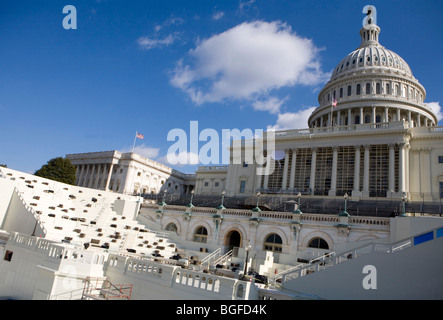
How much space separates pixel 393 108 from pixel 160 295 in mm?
70046

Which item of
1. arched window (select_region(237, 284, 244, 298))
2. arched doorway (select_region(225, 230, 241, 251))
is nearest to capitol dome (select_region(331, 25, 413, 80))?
arched doorway (select_region(225, 230, 241, 251))

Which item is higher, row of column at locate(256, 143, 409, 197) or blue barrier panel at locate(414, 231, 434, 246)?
row of column at locate(256, 143, 409, 197)

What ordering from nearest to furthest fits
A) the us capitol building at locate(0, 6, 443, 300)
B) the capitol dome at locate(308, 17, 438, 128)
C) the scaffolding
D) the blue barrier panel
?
the scaffolding → the us capitol building at locate(0, 6, 443, 300) → the blue barrier panel → the capitol dome at locate(308, 17, 438, 128)

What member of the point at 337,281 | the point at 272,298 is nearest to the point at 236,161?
the point at 337,281

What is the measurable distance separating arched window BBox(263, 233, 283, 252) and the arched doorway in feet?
13.1

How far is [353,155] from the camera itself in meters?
54.5

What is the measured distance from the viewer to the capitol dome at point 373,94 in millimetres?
70375

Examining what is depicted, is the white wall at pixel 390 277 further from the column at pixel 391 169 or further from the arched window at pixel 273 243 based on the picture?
the column at pixel 391 169

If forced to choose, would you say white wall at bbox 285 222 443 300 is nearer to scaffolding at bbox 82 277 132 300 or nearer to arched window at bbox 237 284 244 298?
arched window at bbox 237 284 244 298

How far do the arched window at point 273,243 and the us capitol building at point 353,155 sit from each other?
12814 mm

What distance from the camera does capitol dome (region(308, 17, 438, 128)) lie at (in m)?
70.4

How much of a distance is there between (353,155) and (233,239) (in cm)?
2812

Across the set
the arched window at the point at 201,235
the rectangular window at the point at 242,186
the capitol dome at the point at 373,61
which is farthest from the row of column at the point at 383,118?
the arched window at the point at 201,235
